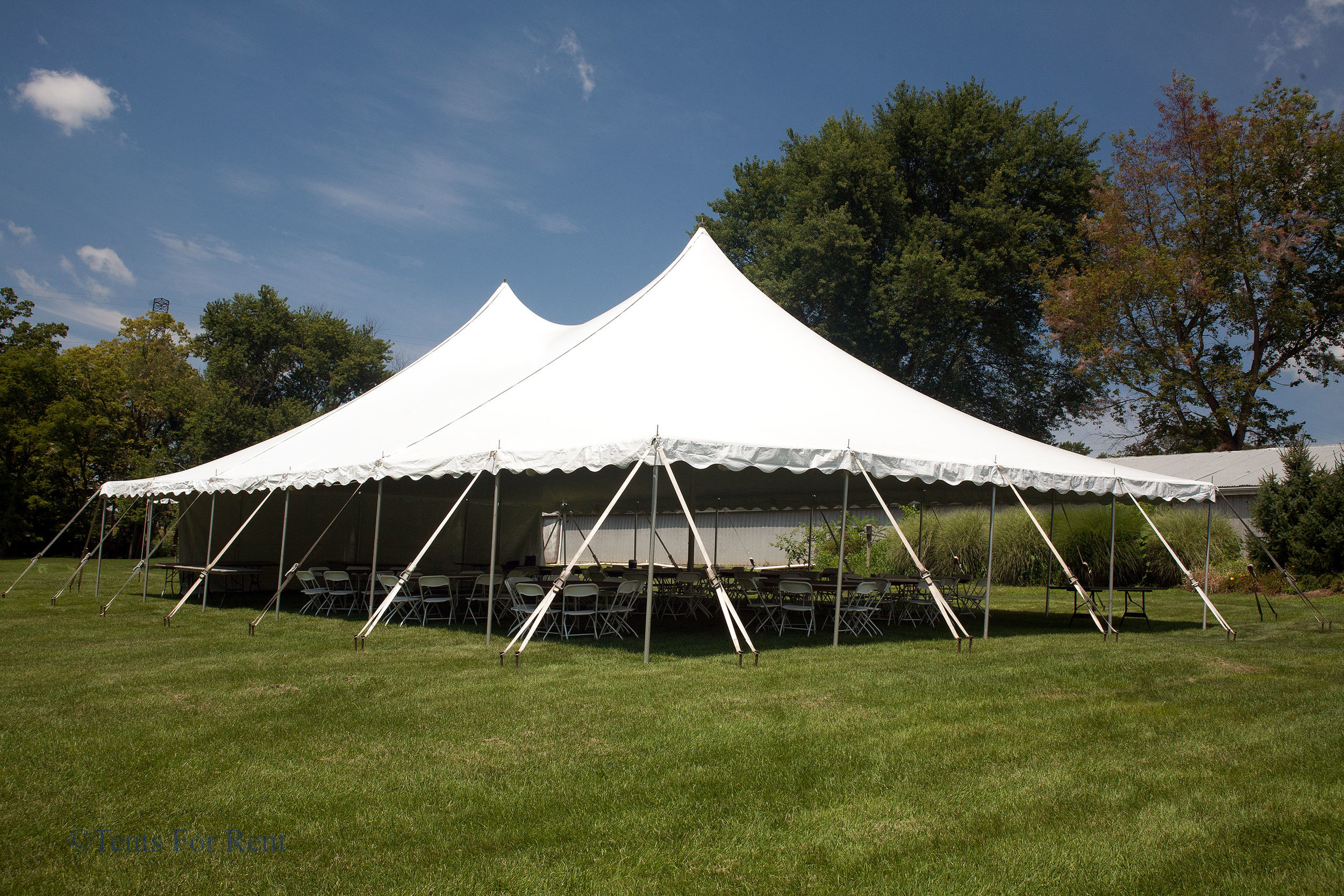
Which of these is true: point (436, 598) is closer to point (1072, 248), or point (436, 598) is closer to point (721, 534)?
point (721, 534)

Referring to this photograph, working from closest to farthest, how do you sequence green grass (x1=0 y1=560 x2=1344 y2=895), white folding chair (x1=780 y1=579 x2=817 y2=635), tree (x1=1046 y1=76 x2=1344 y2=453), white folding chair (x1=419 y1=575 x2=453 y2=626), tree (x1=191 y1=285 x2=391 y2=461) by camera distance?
green grass (x1=0 y1=560 x2=1344 y2=895), white folding chair (x1=780 y1=579 x2=817 y2=635), white folding chair (x1=419 y1=575 x2=453 y2=626), tree (x1=1046 y1=76 x2=1344 y2=453), tree (x1=191 y1=285 x2=391 y2=461)

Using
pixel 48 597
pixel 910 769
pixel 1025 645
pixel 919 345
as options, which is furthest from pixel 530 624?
pixel 919 345

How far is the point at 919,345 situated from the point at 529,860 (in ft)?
71.5

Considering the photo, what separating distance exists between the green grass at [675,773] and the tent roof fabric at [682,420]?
1.98m

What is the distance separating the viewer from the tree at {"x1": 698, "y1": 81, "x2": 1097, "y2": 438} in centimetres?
2231

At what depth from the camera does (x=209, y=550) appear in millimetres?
11320

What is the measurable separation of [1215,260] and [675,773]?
74.6 feet

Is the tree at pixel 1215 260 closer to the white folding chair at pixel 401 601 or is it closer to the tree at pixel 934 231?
the tree at pixel 934 231

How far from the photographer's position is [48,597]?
1314cm

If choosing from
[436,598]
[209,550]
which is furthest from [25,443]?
[436,598]

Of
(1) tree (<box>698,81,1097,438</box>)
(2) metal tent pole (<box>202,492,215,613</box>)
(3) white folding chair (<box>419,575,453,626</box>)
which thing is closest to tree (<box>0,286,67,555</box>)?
(2) metal tent pole (<box>202,492,215,613</box>)

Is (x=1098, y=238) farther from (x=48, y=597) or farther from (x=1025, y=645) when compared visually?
(x=48, y=597)

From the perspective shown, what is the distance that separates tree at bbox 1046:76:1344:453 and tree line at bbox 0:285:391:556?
26.0 meters

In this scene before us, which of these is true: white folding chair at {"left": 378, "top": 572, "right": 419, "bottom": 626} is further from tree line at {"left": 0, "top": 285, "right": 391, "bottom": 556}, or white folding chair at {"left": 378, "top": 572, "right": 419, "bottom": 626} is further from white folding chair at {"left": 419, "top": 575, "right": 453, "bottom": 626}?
tree line at {"left": 0, "top": 285, "right": 391, "bottom": 556}
